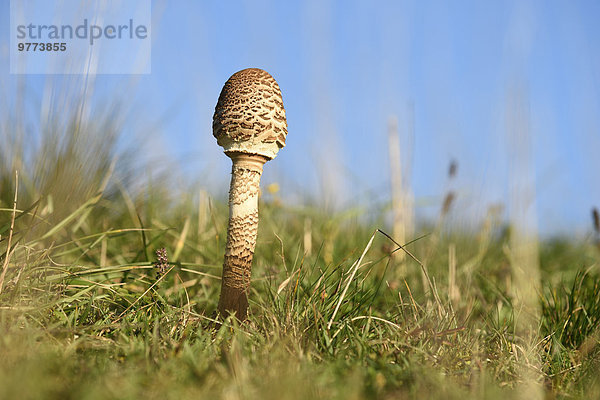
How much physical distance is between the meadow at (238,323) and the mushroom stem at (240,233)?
10cm

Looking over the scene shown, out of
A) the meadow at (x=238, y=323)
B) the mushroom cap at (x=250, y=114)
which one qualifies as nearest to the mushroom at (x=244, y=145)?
the mushroom cap at (x=250, y=114)

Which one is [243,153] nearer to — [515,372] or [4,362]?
[4,362]

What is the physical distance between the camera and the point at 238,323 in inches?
87.3

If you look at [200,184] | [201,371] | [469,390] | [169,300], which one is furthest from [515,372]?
[200,184]

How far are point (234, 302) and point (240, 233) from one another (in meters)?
0.33

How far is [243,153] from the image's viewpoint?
2.15 metres

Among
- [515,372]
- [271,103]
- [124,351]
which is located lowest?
[515,372]

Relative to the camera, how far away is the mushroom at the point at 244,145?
6.81ft

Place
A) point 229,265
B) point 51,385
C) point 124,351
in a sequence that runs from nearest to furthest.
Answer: point 51,385 → point 124,351 → point 229,265

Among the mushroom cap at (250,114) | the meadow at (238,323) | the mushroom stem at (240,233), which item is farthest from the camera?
the mushroom stem at (240,233)

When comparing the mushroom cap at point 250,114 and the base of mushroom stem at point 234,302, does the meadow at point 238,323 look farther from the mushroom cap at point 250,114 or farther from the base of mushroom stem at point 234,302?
the mushroom cap at point 250,114

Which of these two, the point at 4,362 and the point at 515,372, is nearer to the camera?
the point at 4,362

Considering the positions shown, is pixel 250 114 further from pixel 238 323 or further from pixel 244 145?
pixel 238 323

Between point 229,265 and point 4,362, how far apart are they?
39.1 inches
